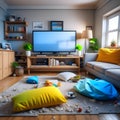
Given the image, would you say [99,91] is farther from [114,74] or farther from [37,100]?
[37,100]

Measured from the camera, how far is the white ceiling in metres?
4.83

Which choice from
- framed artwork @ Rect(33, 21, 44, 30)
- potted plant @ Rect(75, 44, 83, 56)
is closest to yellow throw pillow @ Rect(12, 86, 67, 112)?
potted plant @ Rect(75, 44, 83, 56)

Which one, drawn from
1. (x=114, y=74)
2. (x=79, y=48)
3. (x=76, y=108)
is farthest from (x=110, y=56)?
(x=76, y=108)

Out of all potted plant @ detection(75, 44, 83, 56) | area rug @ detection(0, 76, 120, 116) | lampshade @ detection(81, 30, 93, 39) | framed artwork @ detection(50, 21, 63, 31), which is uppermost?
framed artwork @ detection(50, 21, 63, 31)

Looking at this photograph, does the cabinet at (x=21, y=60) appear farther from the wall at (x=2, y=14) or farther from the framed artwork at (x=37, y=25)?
the framed artwork at (x=37, y=25)

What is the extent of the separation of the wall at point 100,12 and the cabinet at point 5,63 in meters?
2.92

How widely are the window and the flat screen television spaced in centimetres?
112

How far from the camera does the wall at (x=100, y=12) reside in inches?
161

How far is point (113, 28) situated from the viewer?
4.55m

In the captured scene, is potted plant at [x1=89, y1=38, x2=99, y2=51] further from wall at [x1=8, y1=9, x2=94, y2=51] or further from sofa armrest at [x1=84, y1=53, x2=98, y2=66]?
sofa armrest at [x1=84, y1=53, x2=98, y2=66]

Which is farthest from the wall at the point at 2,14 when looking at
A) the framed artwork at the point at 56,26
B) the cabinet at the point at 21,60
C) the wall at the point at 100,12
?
the wall at the point at 100,12

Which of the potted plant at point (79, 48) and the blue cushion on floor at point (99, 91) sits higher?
the potted plant at point (79, 48)

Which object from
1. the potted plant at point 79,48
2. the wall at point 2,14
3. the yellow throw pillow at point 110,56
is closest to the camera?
the yellow throw pillow at point 110,56

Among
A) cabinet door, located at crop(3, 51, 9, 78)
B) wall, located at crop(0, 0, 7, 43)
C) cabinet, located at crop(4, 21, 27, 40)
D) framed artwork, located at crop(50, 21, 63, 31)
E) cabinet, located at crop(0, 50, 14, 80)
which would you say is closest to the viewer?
cabinet, located at crop(0, 50, 14, 80)
